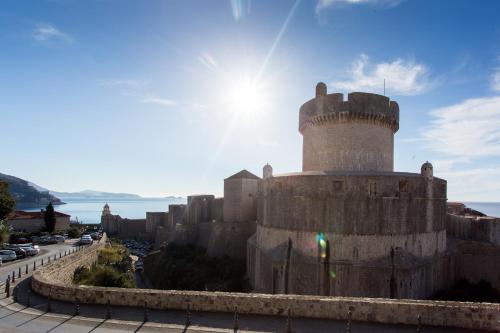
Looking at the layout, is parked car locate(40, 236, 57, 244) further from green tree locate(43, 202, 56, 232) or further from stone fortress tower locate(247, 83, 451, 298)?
stone fortress tower locate(247, 83, 451, 298)

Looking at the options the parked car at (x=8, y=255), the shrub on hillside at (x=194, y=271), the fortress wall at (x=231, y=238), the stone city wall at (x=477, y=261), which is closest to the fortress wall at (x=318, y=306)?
the shrub on hillside at (x=194, y=271)

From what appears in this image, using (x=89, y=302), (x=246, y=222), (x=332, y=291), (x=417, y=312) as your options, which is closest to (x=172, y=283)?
(x=246, y=222)

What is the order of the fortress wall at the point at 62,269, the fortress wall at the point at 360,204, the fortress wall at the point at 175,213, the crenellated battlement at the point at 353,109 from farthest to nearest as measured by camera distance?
the fortress wall at the point at 175,213 < the crenellated battlement at the point at 353,109 < the fortress wall at the point at 360,204 < the fortress wall at the point at 62,269

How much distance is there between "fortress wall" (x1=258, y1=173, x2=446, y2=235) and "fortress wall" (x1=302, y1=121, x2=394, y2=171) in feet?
12.4

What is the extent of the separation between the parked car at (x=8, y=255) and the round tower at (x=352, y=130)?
2124 cm

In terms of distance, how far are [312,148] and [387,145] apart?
4.85m

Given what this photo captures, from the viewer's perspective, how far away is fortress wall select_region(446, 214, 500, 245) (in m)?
21.6

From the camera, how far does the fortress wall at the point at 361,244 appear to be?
1659 cm

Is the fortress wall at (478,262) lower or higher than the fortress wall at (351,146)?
lower

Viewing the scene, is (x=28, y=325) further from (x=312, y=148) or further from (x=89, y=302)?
(x=312, y=148)

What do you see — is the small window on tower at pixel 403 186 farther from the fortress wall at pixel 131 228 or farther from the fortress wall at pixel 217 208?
the fortress wall at pixel 131 228

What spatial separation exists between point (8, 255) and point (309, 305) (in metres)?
22.6

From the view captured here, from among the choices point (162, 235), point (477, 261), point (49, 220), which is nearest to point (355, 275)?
point (477, 261)

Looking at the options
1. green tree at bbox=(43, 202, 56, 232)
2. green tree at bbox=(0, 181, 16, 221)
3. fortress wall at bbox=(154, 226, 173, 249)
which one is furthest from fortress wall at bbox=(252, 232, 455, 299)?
green tree at bbox=(43, 202, 56, 232)
